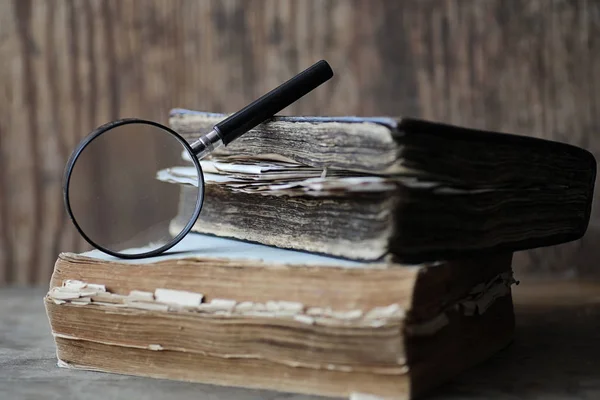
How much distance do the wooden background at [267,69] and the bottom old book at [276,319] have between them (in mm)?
599

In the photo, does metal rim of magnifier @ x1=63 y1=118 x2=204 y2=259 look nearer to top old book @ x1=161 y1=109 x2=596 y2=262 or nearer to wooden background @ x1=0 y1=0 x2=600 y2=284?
top old book @ x1=161 y1=109 x2=596 y2=262

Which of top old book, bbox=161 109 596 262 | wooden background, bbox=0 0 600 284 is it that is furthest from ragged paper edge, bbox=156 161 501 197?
wooden background, bbox=0 0 600 284

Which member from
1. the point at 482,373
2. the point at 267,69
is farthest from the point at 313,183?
the point at 267,69

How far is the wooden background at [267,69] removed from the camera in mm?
1347

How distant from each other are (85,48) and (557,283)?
38.0 inches

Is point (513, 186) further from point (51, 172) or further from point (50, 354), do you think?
point (51, 172)

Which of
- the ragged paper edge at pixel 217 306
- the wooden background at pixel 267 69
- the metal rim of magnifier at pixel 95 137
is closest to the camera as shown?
the ragged paper edge at pixel 217 306

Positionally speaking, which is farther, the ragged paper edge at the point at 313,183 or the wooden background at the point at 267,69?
the wooden background at the point at 267,69

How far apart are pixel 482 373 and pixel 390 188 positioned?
0.75 ft

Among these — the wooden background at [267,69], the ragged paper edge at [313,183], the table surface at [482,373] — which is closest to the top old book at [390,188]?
the ragged paper edge at [313,183]

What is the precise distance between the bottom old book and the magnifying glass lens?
0.04 meters

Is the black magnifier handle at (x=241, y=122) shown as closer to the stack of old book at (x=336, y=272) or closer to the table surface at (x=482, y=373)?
the stack of old book at (x=336, y=272)

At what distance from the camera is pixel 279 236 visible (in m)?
0.83

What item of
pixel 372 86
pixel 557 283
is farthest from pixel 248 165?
pixel 557 283
